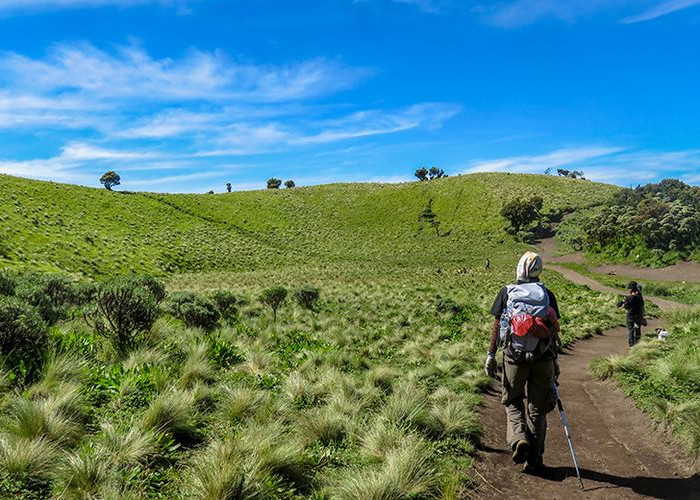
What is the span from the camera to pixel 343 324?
15.7 metres

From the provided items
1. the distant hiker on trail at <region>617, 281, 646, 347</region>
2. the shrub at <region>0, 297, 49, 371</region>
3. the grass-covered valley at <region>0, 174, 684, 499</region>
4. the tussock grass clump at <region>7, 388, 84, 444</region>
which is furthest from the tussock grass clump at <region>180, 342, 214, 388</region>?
the distant hiker on trail at <region>617, 281, 646, 347</region>

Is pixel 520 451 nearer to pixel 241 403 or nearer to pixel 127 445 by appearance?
pixel 241 403

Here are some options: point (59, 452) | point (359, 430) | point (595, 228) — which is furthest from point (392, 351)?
point (595, 228)

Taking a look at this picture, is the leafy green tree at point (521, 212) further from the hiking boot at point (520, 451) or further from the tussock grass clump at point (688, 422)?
the hiking boot at point (520, 451)

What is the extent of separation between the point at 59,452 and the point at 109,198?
7857 centimetres

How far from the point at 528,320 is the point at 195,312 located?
11178mm

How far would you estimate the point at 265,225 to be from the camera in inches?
3196

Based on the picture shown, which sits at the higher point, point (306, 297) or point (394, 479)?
point (394, 479)

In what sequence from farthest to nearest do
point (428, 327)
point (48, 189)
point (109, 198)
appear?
point (109, 198), point (48, 189), point (428, 327)

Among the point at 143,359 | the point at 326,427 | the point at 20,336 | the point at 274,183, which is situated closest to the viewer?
the point at 326,427

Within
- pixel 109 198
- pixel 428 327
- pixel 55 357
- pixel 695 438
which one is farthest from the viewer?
pixel 109 198

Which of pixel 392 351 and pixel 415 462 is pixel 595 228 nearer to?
pixel 392 351

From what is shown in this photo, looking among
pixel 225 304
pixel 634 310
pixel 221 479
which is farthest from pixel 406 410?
pixel 225 304

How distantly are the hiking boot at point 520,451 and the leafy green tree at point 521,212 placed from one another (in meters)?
67.1
